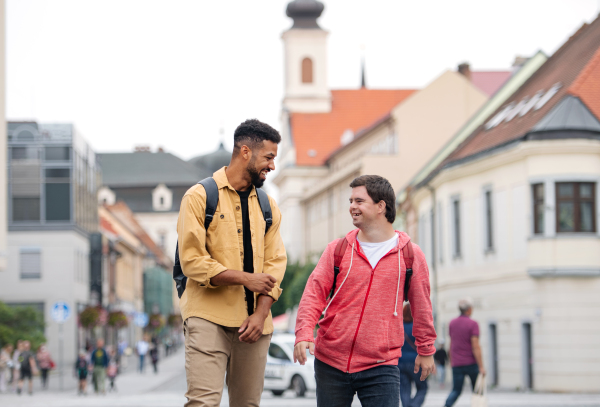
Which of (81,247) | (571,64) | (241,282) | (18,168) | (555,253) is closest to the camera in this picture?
(241,282)

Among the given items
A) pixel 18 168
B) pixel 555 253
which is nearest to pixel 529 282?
pixel 555 253

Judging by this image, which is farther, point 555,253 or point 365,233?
point 555,253

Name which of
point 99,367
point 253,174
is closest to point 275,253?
point 253,174

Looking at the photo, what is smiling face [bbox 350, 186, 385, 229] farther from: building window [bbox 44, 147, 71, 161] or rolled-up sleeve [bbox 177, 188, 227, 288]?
building window [bbox 44, 147, 71, 161]

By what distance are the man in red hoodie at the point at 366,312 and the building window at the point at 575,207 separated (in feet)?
78.6

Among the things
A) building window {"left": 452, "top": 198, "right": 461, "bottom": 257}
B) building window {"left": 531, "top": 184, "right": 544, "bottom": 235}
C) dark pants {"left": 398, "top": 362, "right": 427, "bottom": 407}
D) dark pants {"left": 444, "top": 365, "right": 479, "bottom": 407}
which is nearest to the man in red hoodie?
dark pants {"left": 398, "top": 362, "right": 427, "bottom": 407}

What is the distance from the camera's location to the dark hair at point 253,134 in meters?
6.47

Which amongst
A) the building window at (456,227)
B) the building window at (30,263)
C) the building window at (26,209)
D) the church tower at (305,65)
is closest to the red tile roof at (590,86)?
the building window at (456,227)

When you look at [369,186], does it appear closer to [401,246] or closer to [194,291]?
[401,246]

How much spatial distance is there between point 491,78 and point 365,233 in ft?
255

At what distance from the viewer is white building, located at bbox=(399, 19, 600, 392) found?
29109 mm

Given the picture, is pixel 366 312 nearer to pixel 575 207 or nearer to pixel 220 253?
pixel 220 253

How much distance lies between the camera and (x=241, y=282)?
20.5 feet

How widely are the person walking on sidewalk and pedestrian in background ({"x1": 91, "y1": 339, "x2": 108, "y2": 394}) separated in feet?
83.4
